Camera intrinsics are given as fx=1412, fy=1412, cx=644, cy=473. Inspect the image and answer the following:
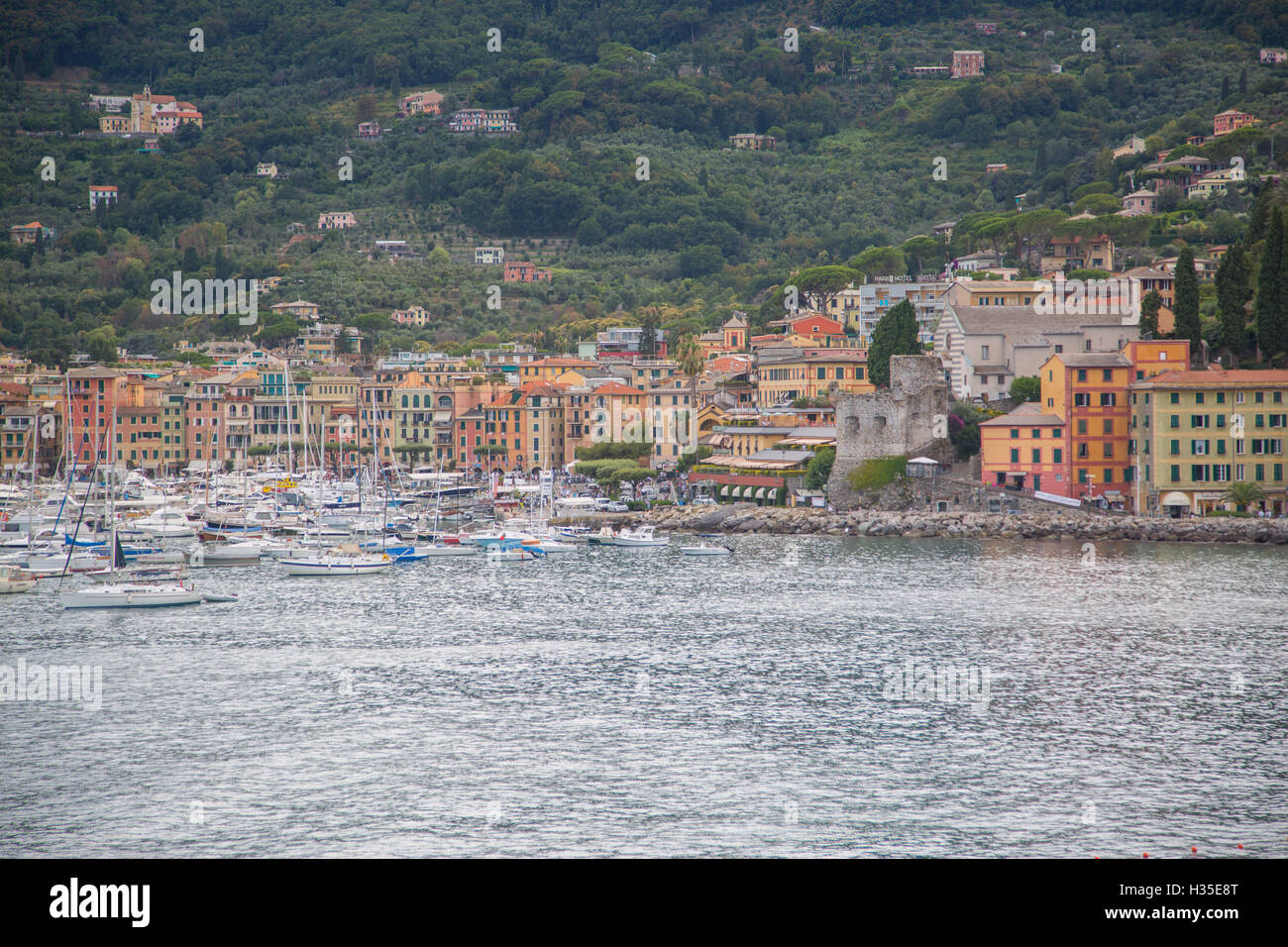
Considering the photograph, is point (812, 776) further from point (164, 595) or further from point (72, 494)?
point (72, 494)

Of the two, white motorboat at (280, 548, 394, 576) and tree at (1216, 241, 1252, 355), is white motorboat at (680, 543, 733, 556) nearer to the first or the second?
white motorboat at (280, 548, 394, 576)

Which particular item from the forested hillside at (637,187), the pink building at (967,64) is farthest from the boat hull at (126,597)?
the pink building at (967,64)

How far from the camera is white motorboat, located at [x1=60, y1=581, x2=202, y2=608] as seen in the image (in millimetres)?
41438

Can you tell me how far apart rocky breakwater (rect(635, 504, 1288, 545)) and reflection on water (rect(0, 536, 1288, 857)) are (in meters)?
7.03

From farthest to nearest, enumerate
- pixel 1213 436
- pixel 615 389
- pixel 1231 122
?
1. pixel 1231 122
2. pixel 615 389
3. pixel 1213 436

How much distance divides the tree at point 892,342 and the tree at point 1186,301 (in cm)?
1141

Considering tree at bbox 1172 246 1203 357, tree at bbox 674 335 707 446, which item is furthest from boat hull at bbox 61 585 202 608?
tree at bbox 674 335 707 446

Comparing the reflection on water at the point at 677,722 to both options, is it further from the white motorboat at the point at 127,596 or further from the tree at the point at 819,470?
the tree at the point at 819,470

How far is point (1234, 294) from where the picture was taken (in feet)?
196

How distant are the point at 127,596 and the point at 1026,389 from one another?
40.5m

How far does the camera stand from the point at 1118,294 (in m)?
72.6

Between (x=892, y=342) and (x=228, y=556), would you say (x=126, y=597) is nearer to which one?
(x=228, y=556)

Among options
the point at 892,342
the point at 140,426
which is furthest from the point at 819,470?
the point at 140,426
